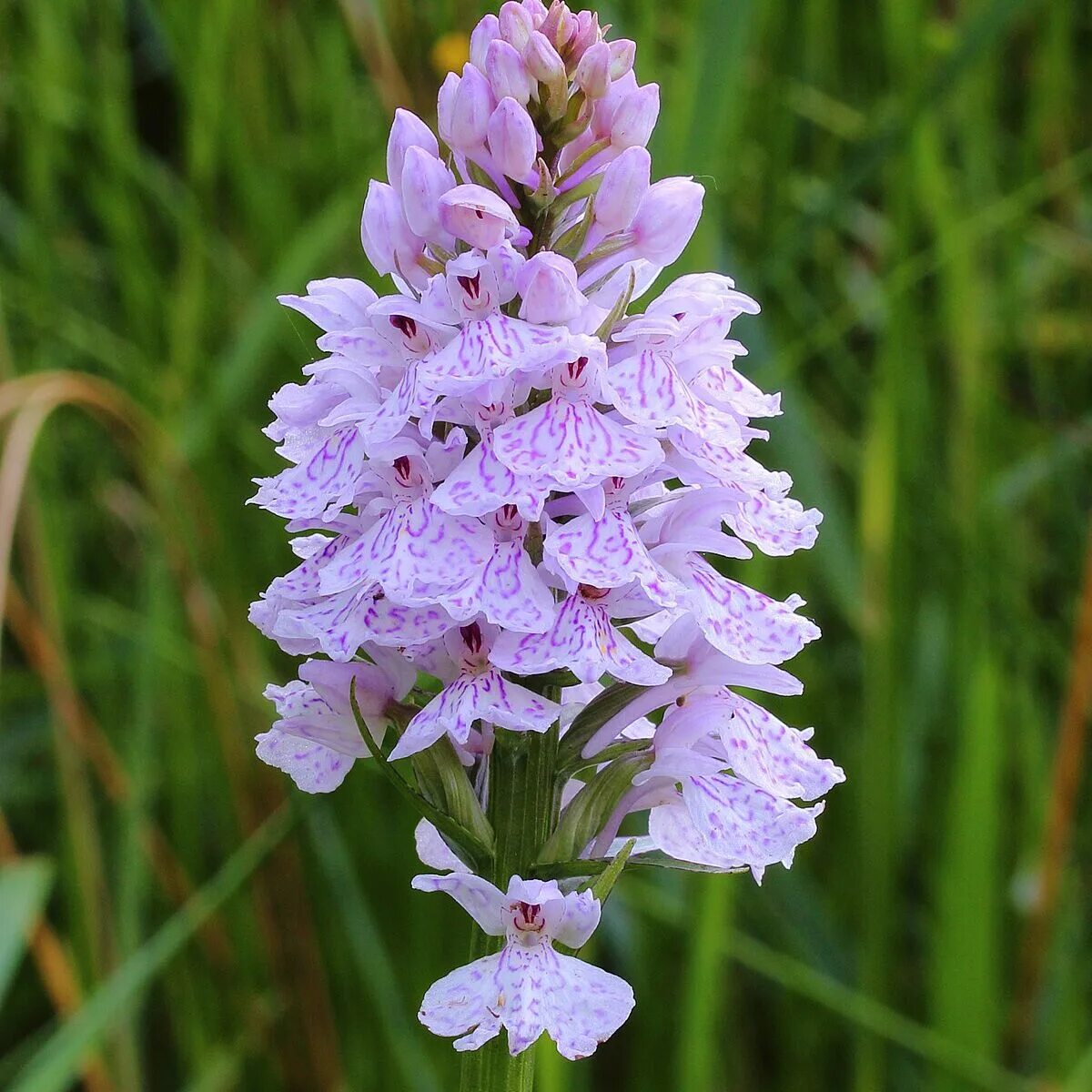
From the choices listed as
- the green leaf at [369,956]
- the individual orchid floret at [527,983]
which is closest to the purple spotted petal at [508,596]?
the individual orchid floret at [527,983]

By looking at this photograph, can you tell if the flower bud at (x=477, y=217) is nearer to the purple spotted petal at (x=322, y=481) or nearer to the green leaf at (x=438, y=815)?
the purple spotted petal at (x=322, y=481)

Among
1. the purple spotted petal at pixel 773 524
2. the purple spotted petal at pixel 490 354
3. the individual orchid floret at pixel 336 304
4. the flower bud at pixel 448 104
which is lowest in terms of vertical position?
the purple spotted petal at pixel 773 524

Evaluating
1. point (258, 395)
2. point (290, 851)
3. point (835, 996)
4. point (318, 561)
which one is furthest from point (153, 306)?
point (835, 996)

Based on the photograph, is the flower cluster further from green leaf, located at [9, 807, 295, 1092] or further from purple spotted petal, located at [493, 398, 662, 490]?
green leaf, located at [9, 807, 295, 1092]

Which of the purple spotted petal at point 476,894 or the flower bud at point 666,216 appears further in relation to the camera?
the flower bud at point 666,216

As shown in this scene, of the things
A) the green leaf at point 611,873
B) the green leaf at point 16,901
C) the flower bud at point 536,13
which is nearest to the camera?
the green leaf at point 611,873

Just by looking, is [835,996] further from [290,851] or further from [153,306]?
[153,306]
